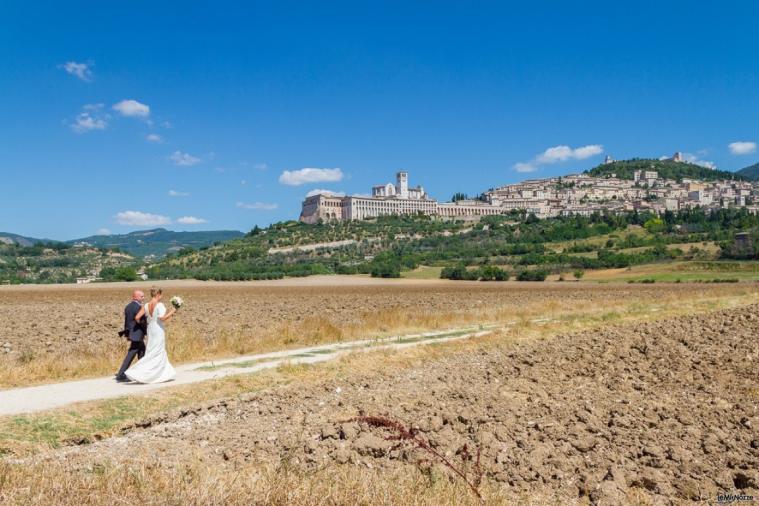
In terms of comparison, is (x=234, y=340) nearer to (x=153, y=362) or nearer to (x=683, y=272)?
(x=153, y=362)

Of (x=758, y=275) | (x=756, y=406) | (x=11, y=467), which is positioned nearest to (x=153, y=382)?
(x=11, y=467)

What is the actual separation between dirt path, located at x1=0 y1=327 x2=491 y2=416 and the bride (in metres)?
0.21

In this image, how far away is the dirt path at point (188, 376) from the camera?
1196 cm

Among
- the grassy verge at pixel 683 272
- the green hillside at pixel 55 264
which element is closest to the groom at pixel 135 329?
the grassy verge at pixel 683 272

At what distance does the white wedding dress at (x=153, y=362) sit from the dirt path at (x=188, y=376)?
20 centimetres

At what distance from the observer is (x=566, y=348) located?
1870 cm

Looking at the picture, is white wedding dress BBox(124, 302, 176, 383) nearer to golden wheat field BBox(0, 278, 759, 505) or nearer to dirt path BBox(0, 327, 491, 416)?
dirt path BBox(0, 327, 491, 416)

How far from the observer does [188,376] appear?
14953 millimetres

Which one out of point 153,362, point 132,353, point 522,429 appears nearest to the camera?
point 522,429

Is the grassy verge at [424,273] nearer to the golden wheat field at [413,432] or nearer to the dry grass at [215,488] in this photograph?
the golden wheat field at [413,432]

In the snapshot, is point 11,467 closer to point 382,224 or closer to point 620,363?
point 620,363

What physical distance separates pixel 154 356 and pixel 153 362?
14 centimetres

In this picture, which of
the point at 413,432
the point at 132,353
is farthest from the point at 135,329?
the point at 413,432

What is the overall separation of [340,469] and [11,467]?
3842 mm
